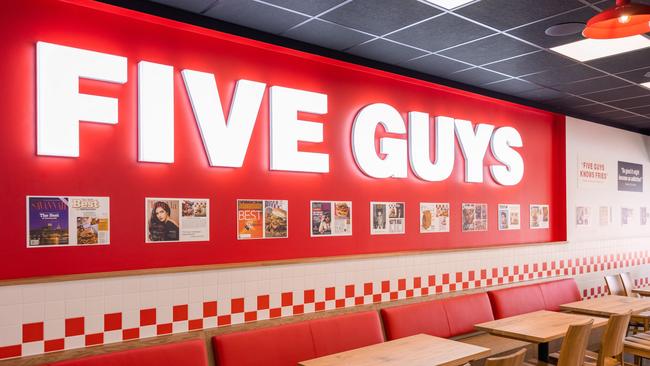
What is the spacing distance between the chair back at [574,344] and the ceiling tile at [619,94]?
11.6 feet

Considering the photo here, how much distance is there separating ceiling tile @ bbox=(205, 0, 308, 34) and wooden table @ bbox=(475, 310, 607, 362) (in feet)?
10.0

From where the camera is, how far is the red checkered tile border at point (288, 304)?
3.25 m

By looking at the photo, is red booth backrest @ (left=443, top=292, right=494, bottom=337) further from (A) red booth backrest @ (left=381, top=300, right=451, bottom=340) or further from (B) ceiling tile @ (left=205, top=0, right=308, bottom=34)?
(B) ceiling tile @ (left=205, top=0, right=308, bottom=34)

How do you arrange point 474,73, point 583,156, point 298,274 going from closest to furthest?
point 298,274
point 474,73
point 583,156

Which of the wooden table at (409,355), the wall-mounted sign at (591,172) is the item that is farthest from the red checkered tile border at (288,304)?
the wall-mounted sign at (591,172)

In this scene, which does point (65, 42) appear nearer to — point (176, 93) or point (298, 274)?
point (176, 93)

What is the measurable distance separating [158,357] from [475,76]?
14.1 ft

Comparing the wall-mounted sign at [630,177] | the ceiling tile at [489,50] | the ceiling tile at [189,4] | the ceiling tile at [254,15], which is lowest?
the wall-mounted sign at [630,177]

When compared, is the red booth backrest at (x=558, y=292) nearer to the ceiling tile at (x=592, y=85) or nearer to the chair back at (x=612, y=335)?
the chair back at (x=612, y=335)

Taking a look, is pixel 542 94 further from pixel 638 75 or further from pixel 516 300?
pixel 516 300

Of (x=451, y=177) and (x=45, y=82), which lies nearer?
(x=45, y=82)

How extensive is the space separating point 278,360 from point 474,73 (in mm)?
3626

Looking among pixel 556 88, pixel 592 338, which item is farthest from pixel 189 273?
pixel 592 338

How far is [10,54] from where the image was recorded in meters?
3.22
